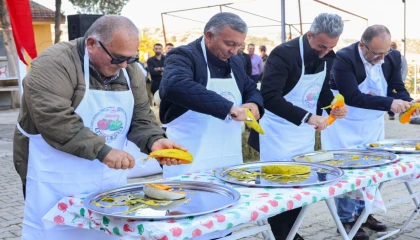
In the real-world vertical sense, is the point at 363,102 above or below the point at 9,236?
above

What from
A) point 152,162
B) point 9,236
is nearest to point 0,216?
point 9,236

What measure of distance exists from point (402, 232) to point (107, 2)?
21.1 m

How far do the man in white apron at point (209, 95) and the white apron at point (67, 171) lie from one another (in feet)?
1.73

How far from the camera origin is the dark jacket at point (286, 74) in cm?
346

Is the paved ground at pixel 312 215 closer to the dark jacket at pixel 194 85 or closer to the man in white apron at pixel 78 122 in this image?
the dark jacket at pixel 194 85

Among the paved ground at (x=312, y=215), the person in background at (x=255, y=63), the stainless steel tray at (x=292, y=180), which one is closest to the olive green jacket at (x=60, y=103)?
the stainless steel tray at (x=292, y=180)

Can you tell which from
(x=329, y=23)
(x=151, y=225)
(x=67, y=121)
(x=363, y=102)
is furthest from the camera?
(x=363, y=102)

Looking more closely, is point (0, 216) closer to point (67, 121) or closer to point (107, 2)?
point (67, 121)

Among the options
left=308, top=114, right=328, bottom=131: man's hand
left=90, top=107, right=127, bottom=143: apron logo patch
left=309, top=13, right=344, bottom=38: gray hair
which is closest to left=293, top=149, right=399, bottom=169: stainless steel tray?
left=308, top=114, right=328, bottom=131: man's hand

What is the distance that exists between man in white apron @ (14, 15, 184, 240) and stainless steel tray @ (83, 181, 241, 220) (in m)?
0.15

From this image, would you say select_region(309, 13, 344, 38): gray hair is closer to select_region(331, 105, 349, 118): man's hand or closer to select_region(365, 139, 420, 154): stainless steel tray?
select_region(331, 105, 349, 118): man's hand

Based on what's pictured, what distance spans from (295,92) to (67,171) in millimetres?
1749

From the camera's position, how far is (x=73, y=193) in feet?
8.14

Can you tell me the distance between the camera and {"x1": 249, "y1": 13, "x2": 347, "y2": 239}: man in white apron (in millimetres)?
3402
